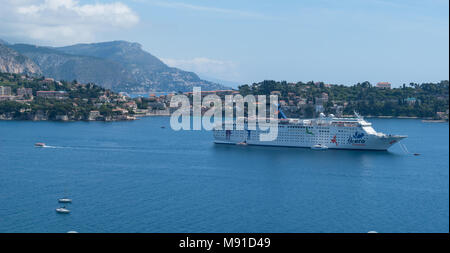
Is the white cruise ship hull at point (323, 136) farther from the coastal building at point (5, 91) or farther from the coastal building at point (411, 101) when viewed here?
the coastal building at point (5, 91)

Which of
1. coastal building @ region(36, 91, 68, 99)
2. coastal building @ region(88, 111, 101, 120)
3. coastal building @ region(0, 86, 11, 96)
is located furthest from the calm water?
coastal building @ region(0, 86, 11, 96)

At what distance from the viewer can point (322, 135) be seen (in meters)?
22.0

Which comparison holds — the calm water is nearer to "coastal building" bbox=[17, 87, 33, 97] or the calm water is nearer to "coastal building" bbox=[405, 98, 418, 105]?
"coastal building" bbox=[405, 98, 418, 105]

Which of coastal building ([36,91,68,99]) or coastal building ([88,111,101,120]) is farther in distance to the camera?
coastal building ([36,91,68,99])

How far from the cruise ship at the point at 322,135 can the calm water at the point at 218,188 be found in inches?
19.9

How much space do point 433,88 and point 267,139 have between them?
3566 cm

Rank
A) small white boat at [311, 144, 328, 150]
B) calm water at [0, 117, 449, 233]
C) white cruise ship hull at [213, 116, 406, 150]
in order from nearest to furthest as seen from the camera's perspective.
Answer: calm water at [0, 117, 449, 233] < white cruise ship hull at [213, 116, 406, 150] < small white boat at [311, 144, 328, 150]

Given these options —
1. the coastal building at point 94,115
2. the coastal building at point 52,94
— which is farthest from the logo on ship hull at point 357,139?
the coastal building at point 52,94

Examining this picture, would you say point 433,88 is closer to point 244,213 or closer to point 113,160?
point 113,160

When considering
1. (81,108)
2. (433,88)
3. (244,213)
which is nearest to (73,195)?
(244,213)

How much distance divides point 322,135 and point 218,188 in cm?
932

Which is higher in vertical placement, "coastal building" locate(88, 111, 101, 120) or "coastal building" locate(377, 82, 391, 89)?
"coastal building" locate(377, 82, 391, 89)

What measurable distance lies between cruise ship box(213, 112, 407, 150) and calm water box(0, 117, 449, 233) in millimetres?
506

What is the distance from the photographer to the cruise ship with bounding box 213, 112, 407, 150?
69.6ft
